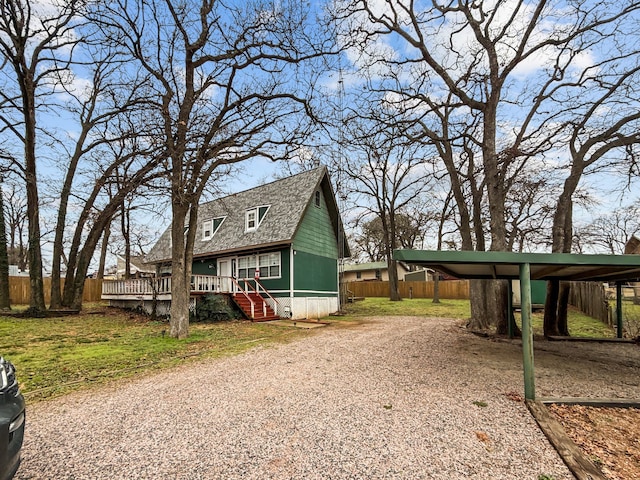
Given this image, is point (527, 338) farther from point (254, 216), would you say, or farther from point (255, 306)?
point (254, 216)

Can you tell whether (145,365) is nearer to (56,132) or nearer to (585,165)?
(585,165)

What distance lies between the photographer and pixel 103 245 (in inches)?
1032

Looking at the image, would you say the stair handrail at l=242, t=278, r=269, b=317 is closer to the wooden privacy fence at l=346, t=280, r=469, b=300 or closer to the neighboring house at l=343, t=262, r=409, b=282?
the wooden privacy fence at l=346, t=280, r=469, b=300

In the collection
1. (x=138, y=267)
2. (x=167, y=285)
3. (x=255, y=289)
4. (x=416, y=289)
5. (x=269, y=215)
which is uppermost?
(x=269, y=215)

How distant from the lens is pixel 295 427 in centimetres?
404

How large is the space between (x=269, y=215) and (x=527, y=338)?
46.1ft

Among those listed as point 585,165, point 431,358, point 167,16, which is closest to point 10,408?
point 431,358

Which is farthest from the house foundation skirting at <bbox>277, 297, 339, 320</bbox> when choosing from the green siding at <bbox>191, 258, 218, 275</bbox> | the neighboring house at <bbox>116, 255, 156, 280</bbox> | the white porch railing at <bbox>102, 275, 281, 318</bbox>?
the neighboring house at <bbox>116, 255, 156, 280</bbox>

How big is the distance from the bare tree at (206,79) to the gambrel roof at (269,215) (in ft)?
16.0

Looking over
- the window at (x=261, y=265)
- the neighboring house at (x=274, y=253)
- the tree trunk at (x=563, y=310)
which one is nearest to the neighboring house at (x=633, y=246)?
the tree trunk at (x=563, y=310)

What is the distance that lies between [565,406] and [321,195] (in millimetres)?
15200

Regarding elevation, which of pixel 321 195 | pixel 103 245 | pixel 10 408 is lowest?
pixel 10 408

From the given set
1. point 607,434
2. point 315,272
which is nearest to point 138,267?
point 315,272

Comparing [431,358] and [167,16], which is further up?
[167,16]
